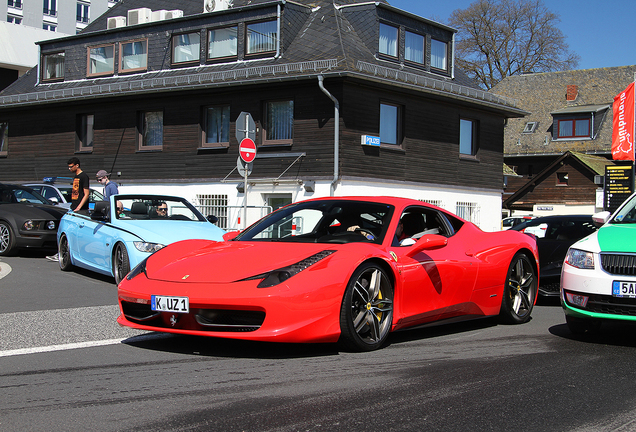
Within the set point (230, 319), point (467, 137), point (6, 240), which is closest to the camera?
point (230, 319)

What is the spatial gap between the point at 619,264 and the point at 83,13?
8060 cm

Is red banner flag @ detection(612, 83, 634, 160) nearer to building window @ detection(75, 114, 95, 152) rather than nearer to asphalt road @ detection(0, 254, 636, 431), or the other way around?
asphalt road @ detection(0, 254, 636, 431)

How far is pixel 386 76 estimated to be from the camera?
22172mm

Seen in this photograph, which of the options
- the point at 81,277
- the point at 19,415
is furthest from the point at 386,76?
the point at 19,415

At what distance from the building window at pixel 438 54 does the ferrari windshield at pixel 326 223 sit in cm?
2021

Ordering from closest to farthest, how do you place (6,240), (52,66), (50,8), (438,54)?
(6,240) < (438,54) < (52,66) < (50,8)

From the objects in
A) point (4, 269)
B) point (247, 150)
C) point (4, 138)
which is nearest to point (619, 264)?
point (4, 269)

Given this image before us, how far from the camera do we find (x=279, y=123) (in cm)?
2308

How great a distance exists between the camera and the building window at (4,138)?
96.2 ft

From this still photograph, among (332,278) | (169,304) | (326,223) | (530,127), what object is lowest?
(169,304)

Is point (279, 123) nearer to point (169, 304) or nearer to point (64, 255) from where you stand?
point (64, 255)

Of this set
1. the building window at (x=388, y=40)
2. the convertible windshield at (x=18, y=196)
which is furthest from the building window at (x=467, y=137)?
the convertible windshield at (x=18, y=196)

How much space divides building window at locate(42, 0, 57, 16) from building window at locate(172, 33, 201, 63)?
55.6 m

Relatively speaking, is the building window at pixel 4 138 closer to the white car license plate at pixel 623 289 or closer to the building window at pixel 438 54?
the building window at pixel 438 54
